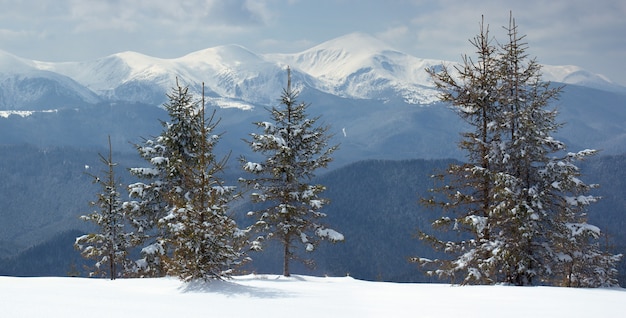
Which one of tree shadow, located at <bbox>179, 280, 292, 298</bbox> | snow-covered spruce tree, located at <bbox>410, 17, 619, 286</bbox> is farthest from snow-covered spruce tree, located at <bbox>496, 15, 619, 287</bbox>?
tree shadow, located at <bbox>179, 280, 292, 298</bbox>

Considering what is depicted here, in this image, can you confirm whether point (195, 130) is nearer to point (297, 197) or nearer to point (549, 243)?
point (297, 197)

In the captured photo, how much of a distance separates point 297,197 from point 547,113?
414 inches

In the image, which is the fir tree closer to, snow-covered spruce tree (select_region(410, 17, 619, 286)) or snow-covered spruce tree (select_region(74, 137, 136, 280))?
snow-covered spruce tree (select_region(410, 17, 619, 286))

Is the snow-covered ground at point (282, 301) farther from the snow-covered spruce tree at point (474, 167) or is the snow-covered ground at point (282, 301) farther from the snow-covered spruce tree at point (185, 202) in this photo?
the snow-covered spruce tree at point (474, 167)

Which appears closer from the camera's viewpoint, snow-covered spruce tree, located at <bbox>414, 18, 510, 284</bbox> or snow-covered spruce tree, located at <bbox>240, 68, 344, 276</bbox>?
snow-covered spruce tree, located at <bbox>414, 18, 510, 284</bbox>

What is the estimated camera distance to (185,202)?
1540 cm

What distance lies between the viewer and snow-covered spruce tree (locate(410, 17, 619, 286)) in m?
16.1

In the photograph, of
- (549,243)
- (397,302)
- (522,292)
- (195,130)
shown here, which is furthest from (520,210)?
(195,130)

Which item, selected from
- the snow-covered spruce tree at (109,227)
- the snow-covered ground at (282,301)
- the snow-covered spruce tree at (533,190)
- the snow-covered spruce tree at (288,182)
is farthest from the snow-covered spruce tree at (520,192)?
the snow-covered spruce tree at (109,227)

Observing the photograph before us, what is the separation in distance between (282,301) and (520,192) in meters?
9.50

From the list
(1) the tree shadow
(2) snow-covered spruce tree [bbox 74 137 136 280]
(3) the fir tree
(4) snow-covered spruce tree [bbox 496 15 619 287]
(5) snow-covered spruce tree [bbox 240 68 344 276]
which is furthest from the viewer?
(2) snow-covered spruce tree [bbox 74 137 136 280]

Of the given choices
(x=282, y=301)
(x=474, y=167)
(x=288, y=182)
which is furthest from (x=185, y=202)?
(x=474, y=167)

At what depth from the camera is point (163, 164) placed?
2400 cm

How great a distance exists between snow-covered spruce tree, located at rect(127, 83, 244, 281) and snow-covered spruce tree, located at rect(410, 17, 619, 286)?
7.90 m
